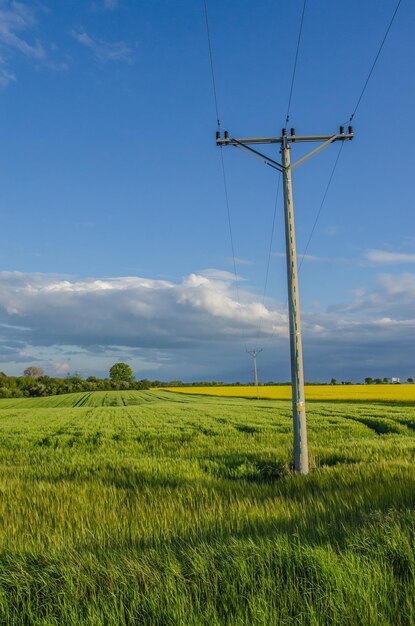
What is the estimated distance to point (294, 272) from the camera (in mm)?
11680

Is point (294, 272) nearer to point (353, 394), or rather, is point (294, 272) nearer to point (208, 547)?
point (208, 547)

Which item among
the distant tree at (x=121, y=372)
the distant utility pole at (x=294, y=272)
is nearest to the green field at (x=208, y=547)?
the distant utility pole at (x=294, y=272)

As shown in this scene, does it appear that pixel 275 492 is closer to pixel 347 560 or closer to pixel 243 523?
pixel 243 523

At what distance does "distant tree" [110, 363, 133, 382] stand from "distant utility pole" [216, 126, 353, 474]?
596 feet

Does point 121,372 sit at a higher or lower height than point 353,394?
higher

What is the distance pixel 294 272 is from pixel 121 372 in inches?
7236

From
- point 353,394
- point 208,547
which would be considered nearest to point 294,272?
point 208,547

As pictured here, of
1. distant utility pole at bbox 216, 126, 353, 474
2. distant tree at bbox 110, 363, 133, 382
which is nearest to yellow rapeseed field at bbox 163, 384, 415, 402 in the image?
distant utility pole at bbox 216, 126, 353, 474

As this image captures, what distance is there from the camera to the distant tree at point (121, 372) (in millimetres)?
189250

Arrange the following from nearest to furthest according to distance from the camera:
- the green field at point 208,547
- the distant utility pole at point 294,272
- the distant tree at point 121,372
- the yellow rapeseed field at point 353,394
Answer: the green field at point 208,547 < the distant utility pole at point 294,272 < the yellow rapeseed field at point 353,394 < the distant tree at point 121,372

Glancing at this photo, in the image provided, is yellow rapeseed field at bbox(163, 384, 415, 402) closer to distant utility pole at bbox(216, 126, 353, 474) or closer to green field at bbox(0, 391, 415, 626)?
distant utility pole at bbox(216, 126, 353, 474)

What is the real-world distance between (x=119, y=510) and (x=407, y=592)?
15.7ft

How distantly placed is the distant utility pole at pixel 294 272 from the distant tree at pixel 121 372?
596 ft

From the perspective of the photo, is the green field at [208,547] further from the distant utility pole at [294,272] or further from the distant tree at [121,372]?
the distant tree at [121,372]
